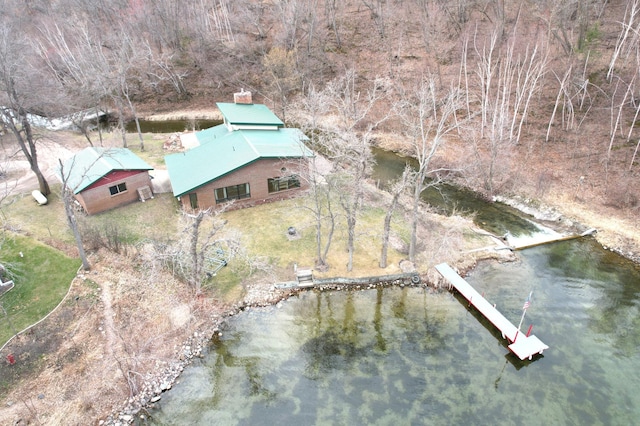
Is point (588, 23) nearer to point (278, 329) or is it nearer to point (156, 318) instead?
point (278, 329)

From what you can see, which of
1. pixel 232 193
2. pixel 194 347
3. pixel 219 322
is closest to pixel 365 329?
pixel 219 322

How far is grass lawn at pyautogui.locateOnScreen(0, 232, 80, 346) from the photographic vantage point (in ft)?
60.8

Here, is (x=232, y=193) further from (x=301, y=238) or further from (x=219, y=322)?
(x=219, y=322)

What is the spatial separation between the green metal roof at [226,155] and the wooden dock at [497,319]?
12.0m

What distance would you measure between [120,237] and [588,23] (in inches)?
1967

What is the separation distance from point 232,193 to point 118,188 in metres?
8.48

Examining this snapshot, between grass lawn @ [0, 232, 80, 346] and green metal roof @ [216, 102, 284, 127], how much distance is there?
657 inches

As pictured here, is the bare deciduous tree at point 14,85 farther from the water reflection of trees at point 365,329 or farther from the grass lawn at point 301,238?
the water reflection of trees at point 365,329

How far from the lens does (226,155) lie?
94.3 ft

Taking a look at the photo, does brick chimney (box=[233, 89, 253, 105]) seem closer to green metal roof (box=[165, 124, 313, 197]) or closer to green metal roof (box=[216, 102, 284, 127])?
green metal roof (box=[216, 102, 284, 127])

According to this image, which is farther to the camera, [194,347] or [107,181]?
[107,181]

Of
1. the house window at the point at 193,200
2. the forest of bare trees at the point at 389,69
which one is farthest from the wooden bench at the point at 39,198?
the house window at the point at 193,200

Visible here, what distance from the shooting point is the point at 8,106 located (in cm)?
2458

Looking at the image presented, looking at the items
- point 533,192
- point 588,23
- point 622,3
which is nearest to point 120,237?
point 533,192
